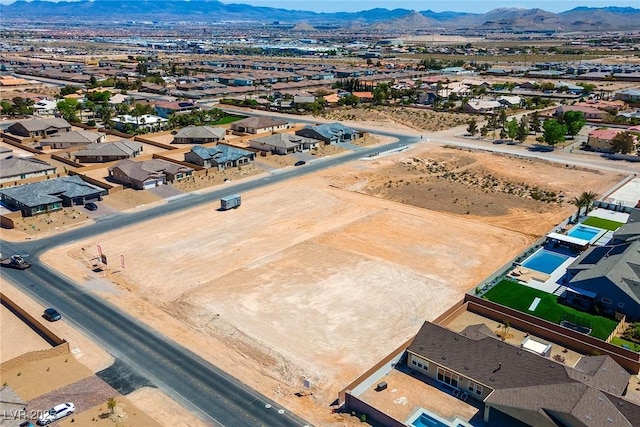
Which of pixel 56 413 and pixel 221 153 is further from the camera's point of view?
pixel 221 153

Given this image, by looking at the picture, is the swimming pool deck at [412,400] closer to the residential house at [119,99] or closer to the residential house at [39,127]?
the residential house at [39,127]

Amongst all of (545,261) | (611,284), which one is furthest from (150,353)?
(545,261)

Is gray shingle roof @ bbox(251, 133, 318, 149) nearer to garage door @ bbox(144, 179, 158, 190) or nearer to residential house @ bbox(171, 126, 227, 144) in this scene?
residential house @ bbox(171, 126, 227, 144)

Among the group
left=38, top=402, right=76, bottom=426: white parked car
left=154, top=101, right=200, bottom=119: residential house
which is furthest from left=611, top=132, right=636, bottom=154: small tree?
left=38, top=402, right=76, bottom=426: white parked car

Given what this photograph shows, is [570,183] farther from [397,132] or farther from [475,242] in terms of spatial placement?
[397,132]

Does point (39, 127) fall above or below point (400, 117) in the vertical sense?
above

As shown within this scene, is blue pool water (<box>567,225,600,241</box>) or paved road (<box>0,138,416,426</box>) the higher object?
blue pool water (<box>567,225,600,241</box>)

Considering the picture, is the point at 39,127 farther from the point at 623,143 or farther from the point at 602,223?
the point at 623,143

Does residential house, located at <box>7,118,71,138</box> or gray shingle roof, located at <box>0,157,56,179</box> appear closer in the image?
gray shingle roof, located at <box>0,157,56,179</box>
